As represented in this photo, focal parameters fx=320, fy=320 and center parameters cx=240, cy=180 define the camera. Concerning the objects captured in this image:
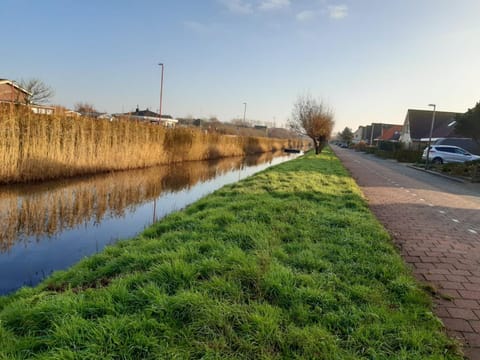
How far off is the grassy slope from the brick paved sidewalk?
26 centimetres

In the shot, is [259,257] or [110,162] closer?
[259,257]

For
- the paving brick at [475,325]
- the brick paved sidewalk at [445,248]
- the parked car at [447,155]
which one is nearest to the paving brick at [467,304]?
the brick paved sidewalk at [445,248]

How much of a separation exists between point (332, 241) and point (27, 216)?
662 centimetres

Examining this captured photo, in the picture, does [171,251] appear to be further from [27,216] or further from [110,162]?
[110,162]

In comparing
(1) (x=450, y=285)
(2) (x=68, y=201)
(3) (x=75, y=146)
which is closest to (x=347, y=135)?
(3) (x=75, y=146)

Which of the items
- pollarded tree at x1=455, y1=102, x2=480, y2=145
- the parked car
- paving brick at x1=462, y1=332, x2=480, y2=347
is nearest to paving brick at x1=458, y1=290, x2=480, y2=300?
paving brick at x1=462, y1=332, x2=480, y2=347

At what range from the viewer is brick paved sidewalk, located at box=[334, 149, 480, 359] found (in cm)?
302

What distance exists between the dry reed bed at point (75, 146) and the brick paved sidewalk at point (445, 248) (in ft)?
34.5

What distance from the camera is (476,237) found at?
5.84m

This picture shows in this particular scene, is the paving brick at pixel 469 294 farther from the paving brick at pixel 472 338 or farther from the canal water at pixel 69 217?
the canal water at pixel 69 217

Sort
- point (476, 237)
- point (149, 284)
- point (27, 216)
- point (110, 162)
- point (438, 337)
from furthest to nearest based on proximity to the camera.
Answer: point (110, 162) → point (27, 216) → point (476, 237) → point (149, 284) → point (438, 337)

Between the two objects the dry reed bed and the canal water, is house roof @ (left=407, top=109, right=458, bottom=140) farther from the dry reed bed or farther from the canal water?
the canal water

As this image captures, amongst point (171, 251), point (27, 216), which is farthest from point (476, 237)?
point (27, 216)

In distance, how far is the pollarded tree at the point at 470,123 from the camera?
67.0 feet
